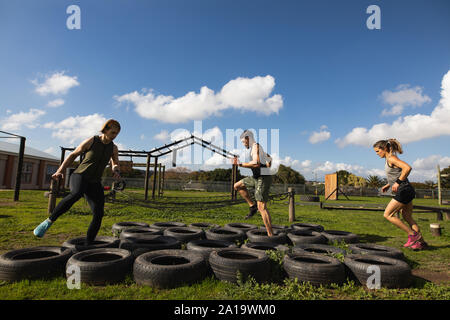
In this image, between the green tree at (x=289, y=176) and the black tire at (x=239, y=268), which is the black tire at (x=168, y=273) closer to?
the black tire at (x=239, y=268)

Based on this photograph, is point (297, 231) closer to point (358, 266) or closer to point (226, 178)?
point (358, 266)

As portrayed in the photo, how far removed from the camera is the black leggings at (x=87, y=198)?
3232 millimetres

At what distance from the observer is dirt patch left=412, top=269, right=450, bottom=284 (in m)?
3.16

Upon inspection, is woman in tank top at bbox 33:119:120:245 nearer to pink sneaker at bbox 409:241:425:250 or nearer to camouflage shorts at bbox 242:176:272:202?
camouflage shorts at bbox 242:176:272:202

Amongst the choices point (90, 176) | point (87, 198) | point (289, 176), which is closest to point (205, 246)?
point (87, 198)

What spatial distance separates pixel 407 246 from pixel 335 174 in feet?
64.8

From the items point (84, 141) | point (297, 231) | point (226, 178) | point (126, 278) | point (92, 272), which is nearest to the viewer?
point (92, 272)

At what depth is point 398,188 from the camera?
4.56m

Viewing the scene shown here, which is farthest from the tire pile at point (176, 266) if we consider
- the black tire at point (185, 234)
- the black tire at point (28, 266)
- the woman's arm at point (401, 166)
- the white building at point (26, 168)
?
the white building at point (26, 168)

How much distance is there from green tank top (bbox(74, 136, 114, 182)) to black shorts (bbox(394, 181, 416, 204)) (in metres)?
4.93

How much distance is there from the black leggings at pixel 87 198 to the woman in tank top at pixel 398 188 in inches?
190

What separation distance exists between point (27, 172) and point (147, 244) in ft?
86.6
